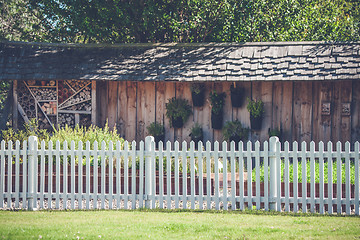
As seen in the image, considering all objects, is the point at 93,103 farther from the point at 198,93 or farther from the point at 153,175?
the point at 153,175

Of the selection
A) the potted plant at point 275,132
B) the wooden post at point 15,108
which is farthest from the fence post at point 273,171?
the wooden post at point 15,108

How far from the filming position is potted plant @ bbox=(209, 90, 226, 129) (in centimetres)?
1473

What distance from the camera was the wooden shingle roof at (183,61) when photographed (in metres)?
13.9

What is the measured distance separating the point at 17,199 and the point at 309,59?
29.0ft

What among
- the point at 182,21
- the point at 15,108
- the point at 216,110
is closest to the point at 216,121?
the point at 216,110

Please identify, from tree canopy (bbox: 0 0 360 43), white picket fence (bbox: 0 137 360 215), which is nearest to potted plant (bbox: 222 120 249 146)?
tree canopy (bbox: 0 0 360 43)

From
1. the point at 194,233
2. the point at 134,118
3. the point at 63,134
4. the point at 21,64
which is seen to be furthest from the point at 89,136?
the point at 194,233

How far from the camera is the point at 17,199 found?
9164mm

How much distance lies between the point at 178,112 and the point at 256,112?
230cm

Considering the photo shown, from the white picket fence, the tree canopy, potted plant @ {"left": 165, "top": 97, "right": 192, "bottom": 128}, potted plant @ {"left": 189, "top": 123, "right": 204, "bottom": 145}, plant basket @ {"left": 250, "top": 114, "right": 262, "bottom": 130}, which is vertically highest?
the tree canopy

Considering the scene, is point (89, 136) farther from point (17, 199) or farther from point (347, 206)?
point (347, 206)

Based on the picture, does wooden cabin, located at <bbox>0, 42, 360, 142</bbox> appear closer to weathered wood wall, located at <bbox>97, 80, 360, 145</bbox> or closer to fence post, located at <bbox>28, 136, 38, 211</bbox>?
weathered wood wall, located at <bbox>97, 80, 360, 145</bbox>

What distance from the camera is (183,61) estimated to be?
591 inches

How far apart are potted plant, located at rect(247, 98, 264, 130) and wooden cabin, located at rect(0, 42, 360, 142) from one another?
244mm
